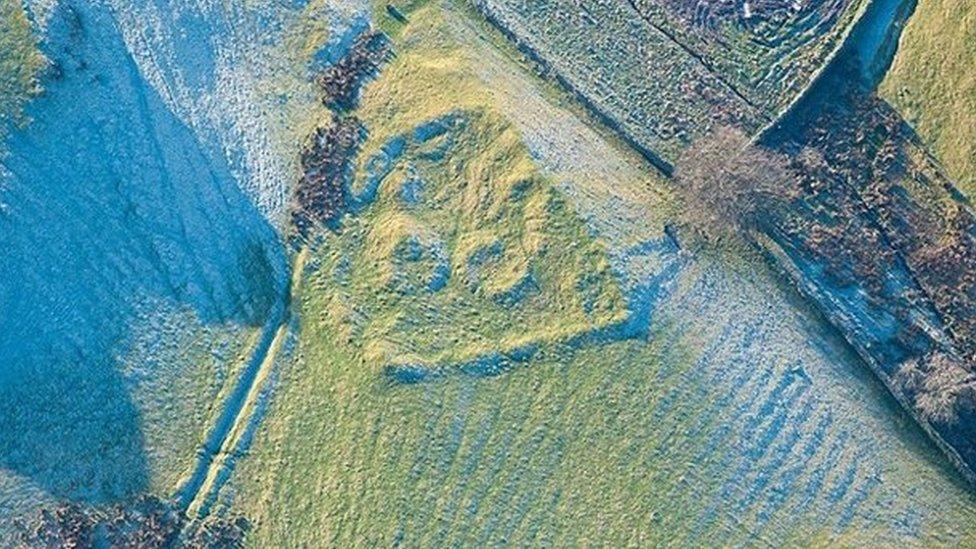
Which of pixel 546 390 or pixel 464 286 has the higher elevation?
pixel 464 286

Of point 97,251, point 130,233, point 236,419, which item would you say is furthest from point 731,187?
point 97,251

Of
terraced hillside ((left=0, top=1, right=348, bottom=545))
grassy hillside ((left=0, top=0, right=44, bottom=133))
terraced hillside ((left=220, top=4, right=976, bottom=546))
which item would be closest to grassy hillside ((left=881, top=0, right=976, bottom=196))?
terraced hillside ((left=220, top=4, right=976, bottom=546))

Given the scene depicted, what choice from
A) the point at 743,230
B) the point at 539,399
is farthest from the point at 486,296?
the point at 743,230

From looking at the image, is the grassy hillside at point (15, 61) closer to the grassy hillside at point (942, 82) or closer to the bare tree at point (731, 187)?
the bare tree at point (731, 187)

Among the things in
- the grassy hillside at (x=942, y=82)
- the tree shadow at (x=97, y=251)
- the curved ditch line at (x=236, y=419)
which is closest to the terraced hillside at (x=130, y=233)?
the tree shadow at (x=97, y=251)

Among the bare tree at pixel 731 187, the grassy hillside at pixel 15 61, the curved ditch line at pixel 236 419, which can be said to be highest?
the grassy hillside at pixel 15 61

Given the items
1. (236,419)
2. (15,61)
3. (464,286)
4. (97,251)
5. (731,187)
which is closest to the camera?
(464,286)

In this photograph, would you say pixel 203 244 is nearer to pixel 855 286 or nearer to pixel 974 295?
pixel 855 286

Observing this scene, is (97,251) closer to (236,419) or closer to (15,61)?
(15,61)
